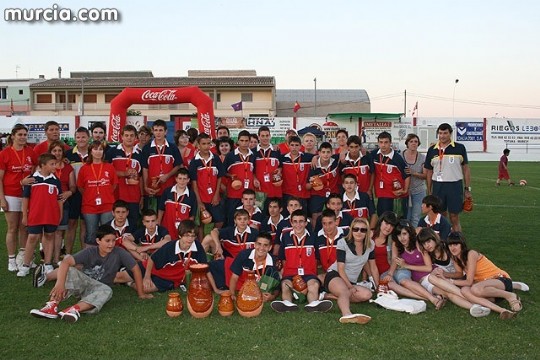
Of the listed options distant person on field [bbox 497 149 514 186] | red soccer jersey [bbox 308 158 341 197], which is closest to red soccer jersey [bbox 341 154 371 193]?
red soccer jersey [bbox 308 158 341 197]

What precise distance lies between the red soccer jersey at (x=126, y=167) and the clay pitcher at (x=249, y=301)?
269 centimetres

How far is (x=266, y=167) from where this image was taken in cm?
739

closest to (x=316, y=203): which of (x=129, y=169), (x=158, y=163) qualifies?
(x=158, y=163)

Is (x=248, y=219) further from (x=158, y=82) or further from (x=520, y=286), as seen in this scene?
(x=158, y=82)

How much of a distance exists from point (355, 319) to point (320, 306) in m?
0.49

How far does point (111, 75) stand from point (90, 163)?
164ft

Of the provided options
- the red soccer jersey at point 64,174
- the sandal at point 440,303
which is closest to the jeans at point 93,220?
the red soccer jersey at point 64,174

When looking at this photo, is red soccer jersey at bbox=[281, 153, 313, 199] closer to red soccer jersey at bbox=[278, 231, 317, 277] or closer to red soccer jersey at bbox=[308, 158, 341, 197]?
red soccer jersey at bbox=[308, 158, 341, 197]

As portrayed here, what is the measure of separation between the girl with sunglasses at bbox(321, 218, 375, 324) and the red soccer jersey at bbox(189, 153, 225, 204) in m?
2.08

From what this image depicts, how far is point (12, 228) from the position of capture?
6.62 meters

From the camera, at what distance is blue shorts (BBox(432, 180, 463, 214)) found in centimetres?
736

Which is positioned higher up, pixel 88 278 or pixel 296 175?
pixel 296 175

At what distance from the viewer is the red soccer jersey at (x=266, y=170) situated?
24.2 feet

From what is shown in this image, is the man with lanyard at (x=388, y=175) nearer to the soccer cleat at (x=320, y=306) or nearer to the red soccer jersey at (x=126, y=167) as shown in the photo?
the soccer cleat at (x=320, y=306)
